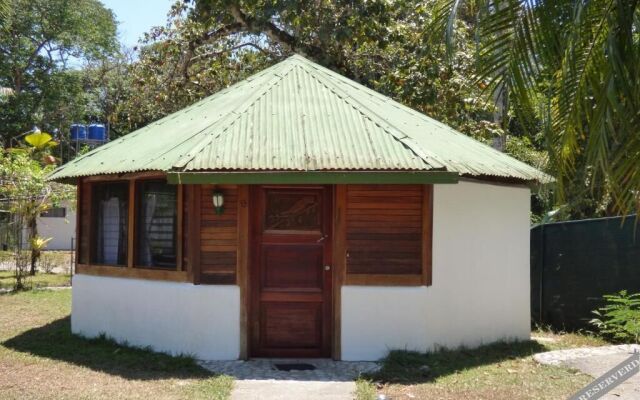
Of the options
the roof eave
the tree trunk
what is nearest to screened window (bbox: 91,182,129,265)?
the roof eave

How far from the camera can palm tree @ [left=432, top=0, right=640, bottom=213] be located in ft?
16.4

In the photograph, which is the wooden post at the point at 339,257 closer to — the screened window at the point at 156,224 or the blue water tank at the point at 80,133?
the screened window at the point at 156,224

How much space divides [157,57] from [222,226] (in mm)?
9902

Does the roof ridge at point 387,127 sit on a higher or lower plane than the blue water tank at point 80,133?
lower

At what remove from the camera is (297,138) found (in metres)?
8.41

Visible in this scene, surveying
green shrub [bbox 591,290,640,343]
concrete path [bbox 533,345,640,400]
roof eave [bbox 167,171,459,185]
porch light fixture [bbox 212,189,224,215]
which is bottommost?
concrete path [bbox 533,345,640,400]

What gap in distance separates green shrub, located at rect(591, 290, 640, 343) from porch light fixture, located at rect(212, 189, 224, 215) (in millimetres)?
5400

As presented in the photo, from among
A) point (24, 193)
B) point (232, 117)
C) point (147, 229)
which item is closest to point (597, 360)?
point (232, 117)

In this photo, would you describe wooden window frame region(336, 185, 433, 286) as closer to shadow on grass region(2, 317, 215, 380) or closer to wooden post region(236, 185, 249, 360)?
wooden post region(236, 185, 249, 360)

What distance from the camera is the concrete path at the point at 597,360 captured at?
7.08 m

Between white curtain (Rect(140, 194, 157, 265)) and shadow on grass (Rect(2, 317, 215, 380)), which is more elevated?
white curtain (Rect(140, 194, 157, 265))

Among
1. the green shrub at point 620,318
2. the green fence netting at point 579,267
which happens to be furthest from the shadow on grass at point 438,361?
the green fence netting at point 579,267

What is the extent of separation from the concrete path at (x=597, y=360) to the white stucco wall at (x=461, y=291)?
91 cm

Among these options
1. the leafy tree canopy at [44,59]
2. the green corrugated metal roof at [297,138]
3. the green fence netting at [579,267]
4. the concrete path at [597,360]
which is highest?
the leafy tree canopy at [44,59]
